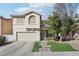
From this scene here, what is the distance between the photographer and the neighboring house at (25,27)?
47.9 feet

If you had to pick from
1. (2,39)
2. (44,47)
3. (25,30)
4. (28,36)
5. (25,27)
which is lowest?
(44,47)

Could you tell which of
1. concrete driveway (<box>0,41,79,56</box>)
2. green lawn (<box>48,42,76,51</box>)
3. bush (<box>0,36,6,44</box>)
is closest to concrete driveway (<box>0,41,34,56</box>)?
concrete driveway (<box>0,41,79,56</box>)

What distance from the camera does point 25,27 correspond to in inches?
582

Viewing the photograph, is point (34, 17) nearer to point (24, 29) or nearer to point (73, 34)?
point (24, 29)

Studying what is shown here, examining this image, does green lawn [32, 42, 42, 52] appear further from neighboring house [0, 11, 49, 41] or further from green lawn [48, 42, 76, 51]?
green lawn [48, 42, 76, 51]

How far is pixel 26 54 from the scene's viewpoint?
14.2m

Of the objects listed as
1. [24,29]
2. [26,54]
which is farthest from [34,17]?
[26,54]

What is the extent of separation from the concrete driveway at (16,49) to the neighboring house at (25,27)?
43 cm

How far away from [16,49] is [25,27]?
1082mm

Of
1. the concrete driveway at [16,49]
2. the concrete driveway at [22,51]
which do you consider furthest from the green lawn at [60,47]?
the concrete driveway at [16,49]

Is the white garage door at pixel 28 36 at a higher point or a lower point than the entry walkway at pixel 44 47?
higher

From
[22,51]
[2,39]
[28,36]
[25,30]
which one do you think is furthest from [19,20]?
[22,51]

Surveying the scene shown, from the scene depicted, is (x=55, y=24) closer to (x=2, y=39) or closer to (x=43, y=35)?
(x=43, y=35)

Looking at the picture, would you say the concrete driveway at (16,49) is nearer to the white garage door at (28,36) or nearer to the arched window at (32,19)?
the white garage door at (28,36)
